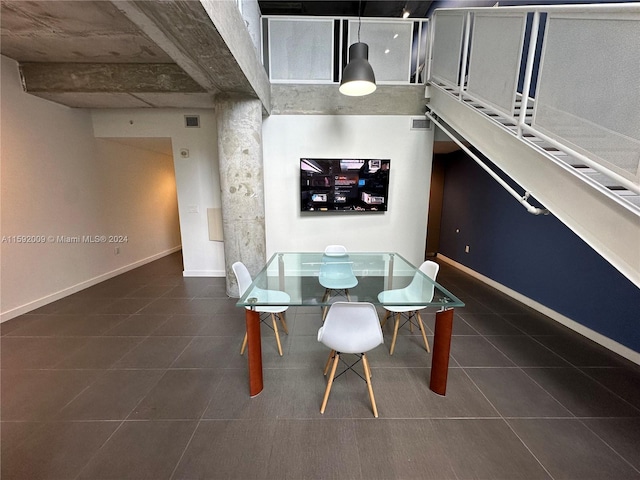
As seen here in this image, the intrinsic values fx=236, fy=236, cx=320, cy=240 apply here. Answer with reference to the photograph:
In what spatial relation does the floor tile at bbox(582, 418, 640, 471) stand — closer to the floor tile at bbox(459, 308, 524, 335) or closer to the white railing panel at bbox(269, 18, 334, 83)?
the floor tile at bbox(459, 308, 524, 335)

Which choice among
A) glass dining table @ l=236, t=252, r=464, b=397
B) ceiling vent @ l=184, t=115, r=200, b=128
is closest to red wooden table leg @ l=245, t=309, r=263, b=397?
glass dining table @ l=236, t=252, r=464, b=397

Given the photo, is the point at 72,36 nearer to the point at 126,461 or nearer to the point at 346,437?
the point at 126,461

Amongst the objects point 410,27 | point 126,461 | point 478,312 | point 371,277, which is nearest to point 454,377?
point 371,277

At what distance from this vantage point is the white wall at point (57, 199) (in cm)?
287

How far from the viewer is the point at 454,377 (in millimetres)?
1969

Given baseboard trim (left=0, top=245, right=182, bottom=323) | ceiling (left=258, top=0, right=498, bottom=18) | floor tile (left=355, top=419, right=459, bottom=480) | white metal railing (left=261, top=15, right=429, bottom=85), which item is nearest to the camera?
floor tile (left=355, top=419, right=459, bottom=480)

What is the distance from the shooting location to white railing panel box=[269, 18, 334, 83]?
11.9 feet

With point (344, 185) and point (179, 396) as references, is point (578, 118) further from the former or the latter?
point (179, 396)

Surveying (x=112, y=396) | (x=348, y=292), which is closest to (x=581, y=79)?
(x=348, y=292)

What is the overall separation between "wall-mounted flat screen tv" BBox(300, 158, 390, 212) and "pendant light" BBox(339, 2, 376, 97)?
1.36 metres

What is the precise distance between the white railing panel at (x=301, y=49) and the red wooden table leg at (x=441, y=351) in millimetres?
3773

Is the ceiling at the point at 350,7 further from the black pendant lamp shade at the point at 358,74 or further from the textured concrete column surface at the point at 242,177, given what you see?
the black pendant lamp shade at the point at 358,74

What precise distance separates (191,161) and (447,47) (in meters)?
4.31

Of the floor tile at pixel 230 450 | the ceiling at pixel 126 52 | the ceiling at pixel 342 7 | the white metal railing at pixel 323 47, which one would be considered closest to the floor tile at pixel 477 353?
the floor tile at pixel 230 450
